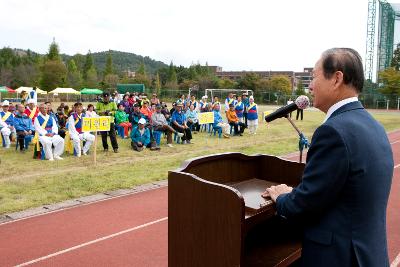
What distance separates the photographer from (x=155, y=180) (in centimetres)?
919

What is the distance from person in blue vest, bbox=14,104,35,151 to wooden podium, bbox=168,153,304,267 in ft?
39.2

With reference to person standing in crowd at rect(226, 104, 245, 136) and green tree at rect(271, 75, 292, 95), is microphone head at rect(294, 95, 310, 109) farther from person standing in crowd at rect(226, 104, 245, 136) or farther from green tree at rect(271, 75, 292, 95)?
green tree at rect(271, 75, 292, 95)

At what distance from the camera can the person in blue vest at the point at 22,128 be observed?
13.2 meters

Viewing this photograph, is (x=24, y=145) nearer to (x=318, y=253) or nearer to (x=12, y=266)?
(x=12, y=266)

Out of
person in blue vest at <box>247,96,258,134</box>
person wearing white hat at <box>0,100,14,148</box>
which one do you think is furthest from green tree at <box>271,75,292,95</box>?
person wearing white hat at <box>0,100,14,148</box>

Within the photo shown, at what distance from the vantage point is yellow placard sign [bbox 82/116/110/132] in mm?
10891

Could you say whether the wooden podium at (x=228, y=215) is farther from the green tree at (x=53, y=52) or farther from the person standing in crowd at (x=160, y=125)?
the green tree at (x=53, y=52)

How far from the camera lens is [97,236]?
5559mm

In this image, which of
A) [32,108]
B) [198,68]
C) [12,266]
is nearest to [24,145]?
[32,108]

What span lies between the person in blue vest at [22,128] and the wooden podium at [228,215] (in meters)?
11.9

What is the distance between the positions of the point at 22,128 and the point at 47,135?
1950 millimetres

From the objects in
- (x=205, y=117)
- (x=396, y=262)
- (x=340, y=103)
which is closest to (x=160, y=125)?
(x=205, y=117)

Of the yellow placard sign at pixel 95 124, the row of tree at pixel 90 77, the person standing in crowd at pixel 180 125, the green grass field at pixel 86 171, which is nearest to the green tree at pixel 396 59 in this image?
the row of tree at pixel 90 77

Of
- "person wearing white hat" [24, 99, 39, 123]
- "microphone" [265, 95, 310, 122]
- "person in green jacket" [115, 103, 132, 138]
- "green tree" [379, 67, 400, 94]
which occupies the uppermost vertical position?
"green tree" [379, 67, 400, 94]
